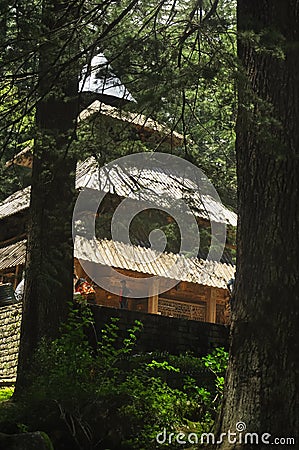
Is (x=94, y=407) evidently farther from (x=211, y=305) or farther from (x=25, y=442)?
(x=211, y=305)

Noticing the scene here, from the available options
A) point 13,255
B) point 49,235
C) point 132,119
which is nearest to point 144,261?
point 13,255

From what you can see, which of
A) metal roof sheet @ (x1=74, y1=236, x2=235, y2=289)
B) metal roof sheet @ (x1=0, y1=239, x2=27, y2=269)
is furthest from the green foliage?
metal roof sheet @ (x1=0, y1=239, x2=27, y2=269)

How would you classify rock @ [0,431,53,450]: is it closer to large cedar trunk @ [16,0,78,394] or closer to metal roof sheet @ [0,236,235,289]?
large cedar trunk @ [16,0,78,394]

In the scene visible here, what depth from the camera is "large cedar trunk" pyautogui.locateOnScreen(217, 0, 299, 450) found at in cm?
540

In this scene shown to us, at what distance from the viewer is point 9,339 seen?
13.1 m

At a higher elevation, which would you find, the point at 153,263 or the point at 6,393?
the point at 153,263

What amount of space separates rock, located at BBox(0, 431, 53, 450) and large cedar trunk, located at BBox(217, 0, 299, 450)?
137cm

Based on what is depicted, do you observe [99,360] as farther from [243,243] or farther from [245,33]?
[245,33]

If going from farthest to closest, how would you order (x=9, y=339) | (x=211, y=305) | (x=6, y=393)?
1. (x=211, y=305)
2. (x=9, y=339)
3. (x=6, y=393)

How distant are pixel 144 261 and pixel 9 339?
5521mm

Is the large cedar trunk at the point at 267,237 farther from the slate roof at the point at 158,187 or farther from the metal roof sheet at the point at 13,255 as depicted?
the metal roof sheet at the point at 13,255

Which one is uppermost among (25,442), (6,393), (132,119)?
(132,119)

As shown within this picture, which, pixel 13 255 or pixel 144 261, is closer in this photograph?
pixel 144 261

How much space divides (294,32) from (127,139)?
3.68m
